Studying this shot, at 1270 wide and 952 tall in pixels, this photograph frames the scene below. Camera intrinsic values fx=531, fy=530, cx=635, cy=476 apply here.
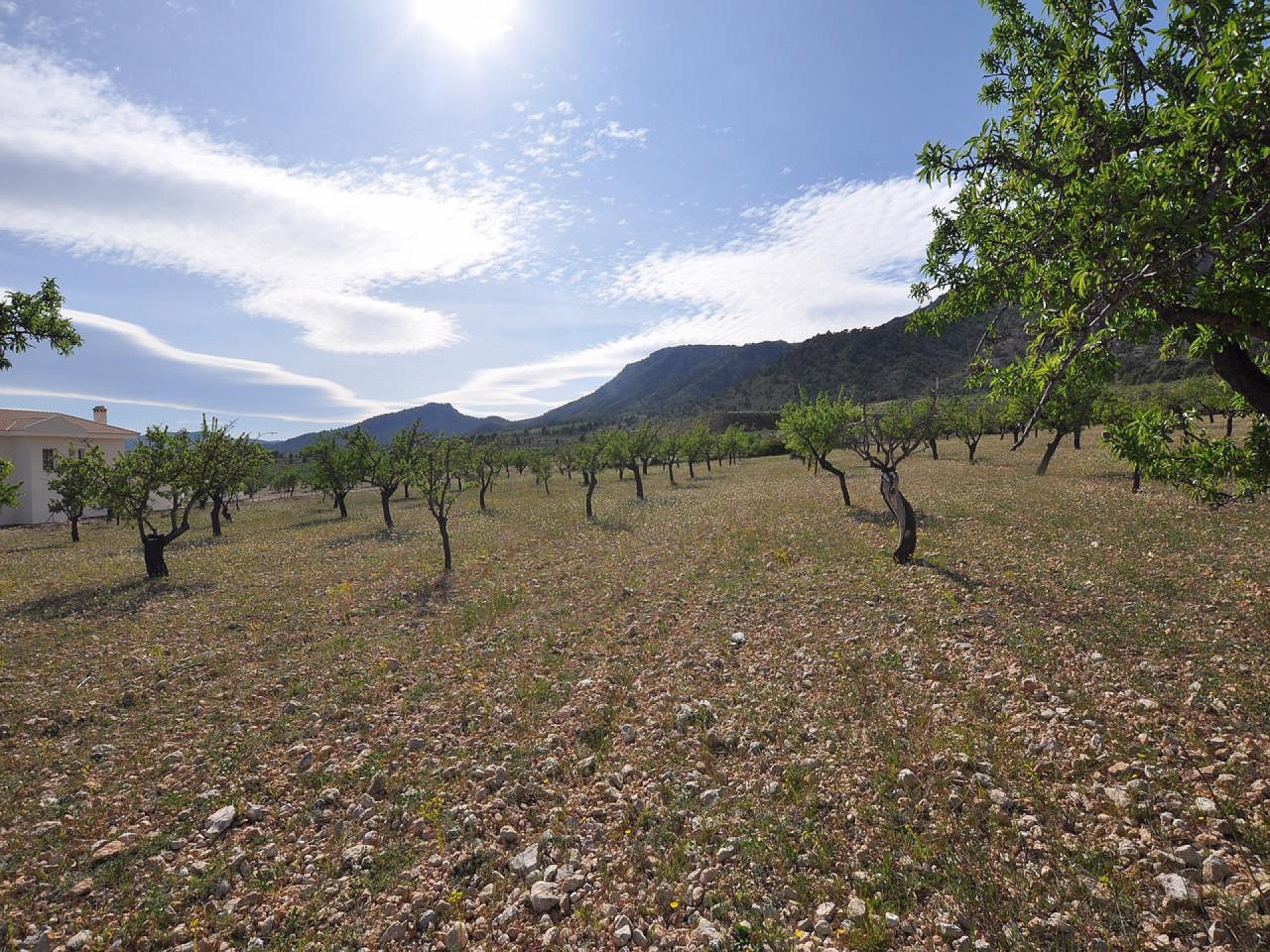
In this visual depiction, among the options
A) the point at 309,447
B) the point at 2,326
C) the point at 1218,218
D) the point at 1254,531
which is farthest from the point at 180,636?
the point at 309,447

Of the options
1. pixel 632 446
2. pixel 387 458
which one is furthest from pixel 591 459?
pixel 387 458

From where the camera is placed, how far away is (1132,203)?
4.32 meters

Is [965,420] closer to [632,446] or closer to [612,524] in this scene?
[632,446]

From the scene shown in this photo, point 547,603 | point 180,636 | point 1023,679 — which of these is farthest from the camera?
point 547,603

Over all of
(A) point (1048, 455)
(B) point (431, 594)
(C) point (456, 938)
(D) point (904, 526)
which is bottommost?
(C) point (456, 938)

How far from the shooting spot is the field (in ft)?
18.7

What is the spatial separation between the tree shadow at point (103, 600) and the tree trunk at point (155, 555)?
44 centimetres

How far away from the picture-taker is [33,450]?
50500mm

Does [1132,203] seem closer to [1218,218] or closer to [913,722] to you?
[1218,218]

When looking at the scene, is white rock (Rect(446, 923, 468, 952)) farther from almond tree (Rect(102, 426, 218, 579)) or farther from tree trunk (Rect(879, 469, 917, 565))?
almond tree (Rect(102, 426, 218, 579))

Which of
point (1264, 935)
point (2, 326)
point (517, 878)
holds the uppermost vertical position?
point (2, 326)

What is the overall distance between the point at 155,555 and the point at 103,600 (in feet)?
11.9

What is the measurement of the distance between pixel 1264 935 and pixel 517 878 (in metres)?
7.14

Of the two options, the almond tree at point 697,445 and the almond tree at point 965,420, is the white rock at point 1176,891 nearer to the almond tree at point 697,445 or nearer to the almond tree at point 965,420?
the almond tree at point 965,420
